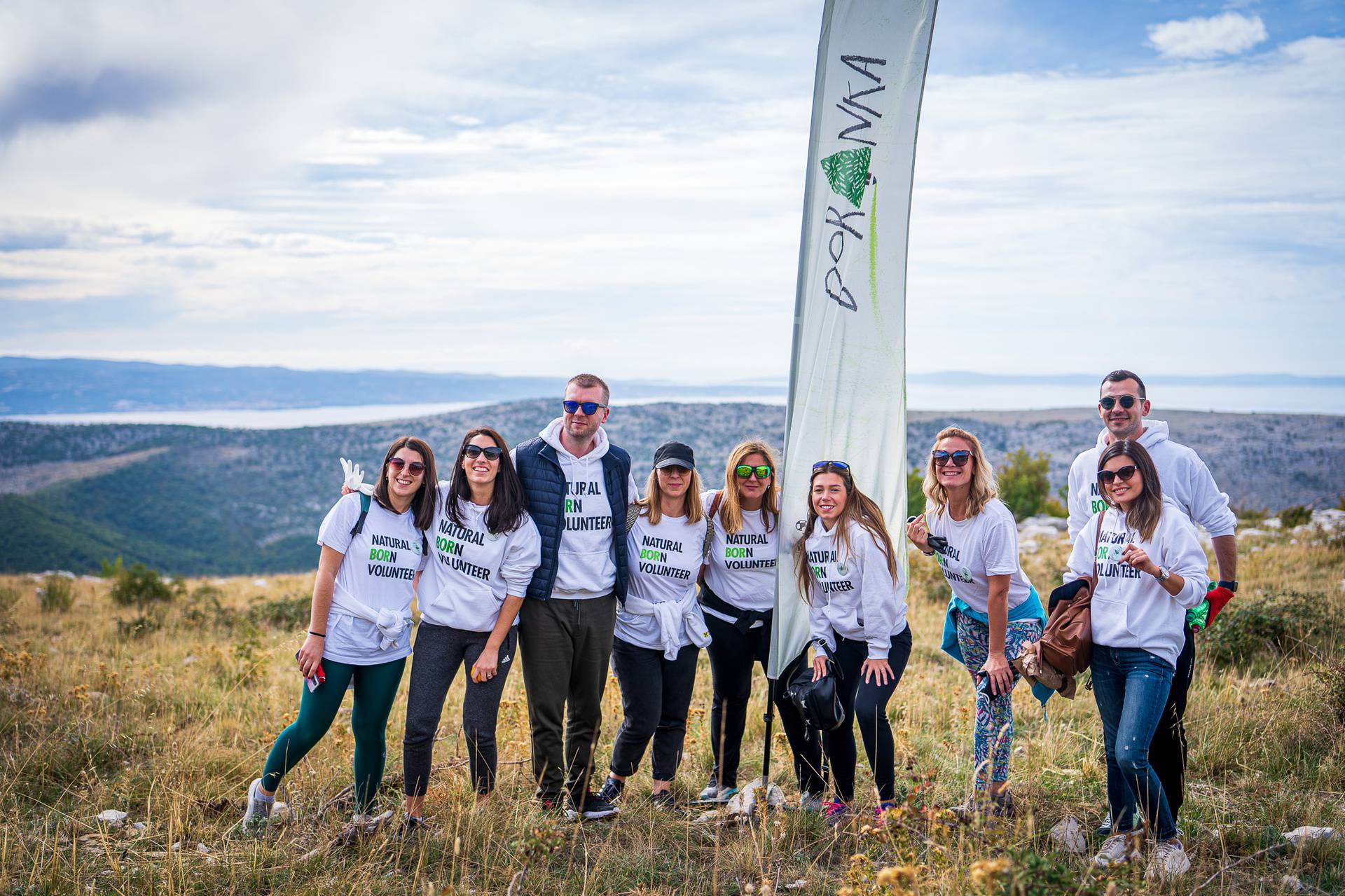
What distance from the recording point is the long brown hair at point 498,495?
4.72 m

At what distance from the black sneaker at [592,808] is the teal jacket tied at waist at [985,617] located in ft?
7.23

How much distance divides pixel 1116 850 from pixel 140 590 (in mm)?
15620

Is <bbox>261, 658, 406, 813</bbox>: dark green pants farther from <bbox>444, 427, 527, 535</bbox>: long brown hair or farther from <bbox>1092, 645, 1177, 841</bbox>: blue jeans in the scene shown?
<bbox>1092, 645, 1177, 841</bbox>: blue jeans

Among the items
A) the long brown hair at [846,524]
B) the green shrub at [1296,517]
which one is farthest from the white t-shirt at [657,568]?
the green shrub at [1296,517]

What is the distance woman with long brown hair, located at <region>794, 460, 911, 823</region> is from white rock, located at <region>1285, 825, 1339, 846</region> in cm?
198

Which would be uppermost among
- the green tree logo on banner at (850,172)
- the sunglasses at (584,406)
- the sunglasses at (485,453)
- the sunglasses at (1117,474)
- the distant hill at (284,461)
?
the green tree logo on banner at (850,172)

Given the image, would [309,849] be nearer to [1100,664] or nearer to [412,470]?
[412,470]

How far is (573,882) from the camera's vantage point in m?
4.15

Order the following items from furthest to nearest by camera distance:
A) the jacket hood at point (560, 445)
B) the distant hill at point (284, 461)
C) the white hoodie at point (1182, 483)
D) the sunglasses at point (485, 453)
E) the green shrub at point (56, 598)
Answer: the distant hill at point (284, 461) < the green shrub at point (56, 598) < the jacket hood at point (560, 445) < the sunglasses at point (485, 453) < the white hoodie at point (1182, 483)

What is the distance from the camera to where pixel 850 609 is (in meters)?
4.80

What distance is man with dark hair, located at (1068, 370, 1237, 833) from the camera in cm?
429

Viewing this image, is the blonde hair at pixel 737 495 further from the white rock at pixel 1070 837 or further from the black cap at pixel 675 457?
the white rock at pixel 1070 837

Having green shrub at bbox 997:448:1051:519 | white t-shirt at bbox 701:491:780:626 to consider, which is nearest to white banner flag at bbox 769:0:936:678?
white t-shirt at bbox 701:491:780:626

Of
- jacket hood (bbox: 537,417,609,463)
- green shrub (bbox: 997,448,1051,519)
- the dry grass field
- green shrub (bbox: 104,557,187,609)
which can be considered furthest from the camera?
green shrub (bbox: 997,448,1051,519)
